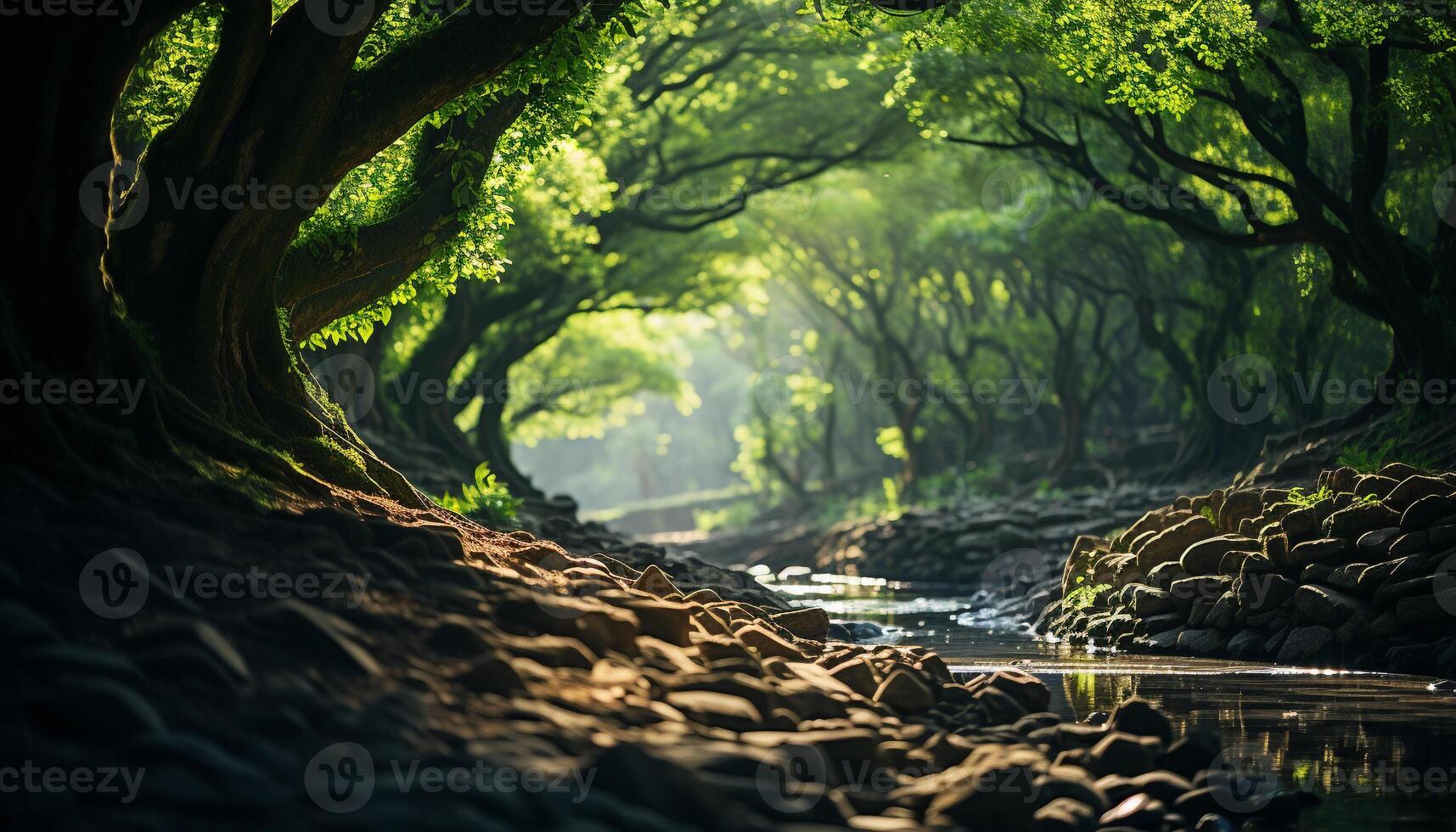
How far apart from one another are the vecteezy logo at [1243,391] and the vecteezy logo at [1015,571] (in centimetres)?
578

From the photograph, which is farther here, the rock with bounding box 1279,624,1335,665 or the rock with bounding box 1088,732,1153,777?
the rock with bounding box 1279,624,1335,665

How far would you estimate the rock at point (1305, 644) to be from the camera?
1312cm

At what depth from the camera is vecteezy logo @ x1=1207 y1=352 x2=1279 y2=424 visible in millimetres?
29484

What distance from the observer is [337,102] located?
9438 mm

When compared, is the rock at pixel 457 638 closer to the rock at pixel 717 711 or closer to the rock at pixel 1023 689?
the rock at pixel 717 711

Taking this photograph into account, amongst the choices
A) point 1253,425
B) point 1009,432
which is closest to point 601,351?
point 1009,432

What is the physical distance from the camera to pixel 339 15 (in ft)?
29.2

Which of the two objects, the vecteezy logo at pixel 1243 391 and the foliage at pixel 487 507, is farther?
the vecteezy logo at pixel 1243 391

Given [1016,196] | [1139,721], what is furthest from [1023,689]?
[1016,196]

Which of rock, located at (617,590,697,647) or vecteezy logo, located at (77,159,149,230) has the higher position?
vecteezy logo, located at (77,159,149,230)

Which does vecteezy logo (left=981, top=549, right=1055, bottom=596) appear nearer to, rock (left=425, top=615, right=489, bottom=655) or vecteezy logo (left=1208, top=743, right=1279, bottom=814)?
vecteezy logo (left=1208, top=743, right=1279, bottom=814)

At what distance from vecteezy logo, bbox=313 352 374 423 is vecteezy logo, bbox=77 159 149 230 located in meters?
14.9

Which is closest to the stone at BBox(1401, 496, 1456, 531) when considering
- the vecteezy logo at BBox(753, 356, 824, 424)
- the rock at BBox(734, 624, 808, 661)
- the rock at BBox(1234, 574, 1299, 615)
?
the rock at BBox(1234, 574, 1299, 615)

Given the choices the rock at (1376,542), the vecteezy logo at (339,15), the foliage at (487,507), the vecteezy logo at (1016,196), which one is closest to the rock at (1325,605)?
the rock at (1376,542)
